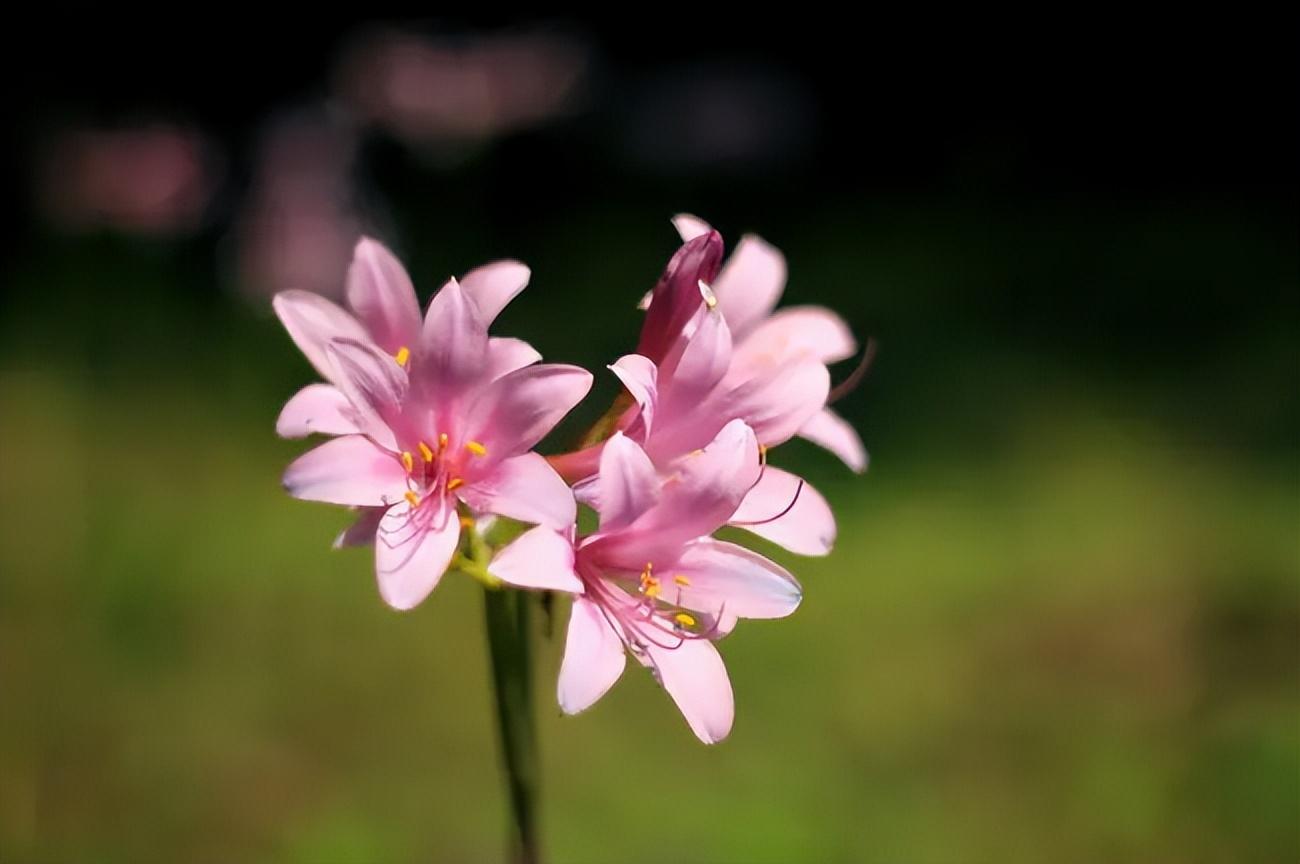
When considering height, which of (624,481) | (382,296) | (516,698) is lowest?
→ (516,698)

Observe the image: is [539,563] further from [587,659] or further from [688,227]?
[688,227]

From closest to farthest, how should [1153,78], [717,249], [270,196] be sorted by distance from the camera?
[717,249] → [270,196] → [1153,78]

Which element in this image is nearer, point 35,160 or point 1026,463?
point 1026,463

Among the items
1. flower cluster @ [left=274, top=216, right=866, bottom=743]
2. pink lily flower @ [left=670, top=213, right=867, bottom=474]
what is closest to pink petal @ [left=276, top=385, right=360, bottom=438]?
flower cluster @ [left=274, top=216, right=866, bottom=743]

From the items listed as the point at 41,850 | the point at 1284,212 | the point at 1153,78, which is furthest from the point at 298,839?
the point at 1153,78

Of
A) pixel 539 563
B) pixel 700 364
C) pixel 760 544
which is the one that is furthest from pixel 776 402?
pixel 760 544

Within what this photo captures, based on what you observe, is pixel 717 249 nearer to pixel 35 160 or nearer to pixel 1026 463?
pixel 1026 463

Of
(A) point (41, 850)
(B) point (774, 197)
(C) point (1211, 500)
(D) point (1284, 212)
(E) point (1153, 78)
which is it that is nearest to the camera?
(A) point (41, 850)

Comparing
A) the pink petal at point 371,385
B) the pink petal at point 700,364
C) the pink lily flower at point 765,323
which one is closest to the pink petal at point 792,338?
the pink lily flower at point 765,323

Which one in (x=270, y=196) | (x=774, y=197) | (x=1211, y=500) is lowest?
(x=1211, y=500)
